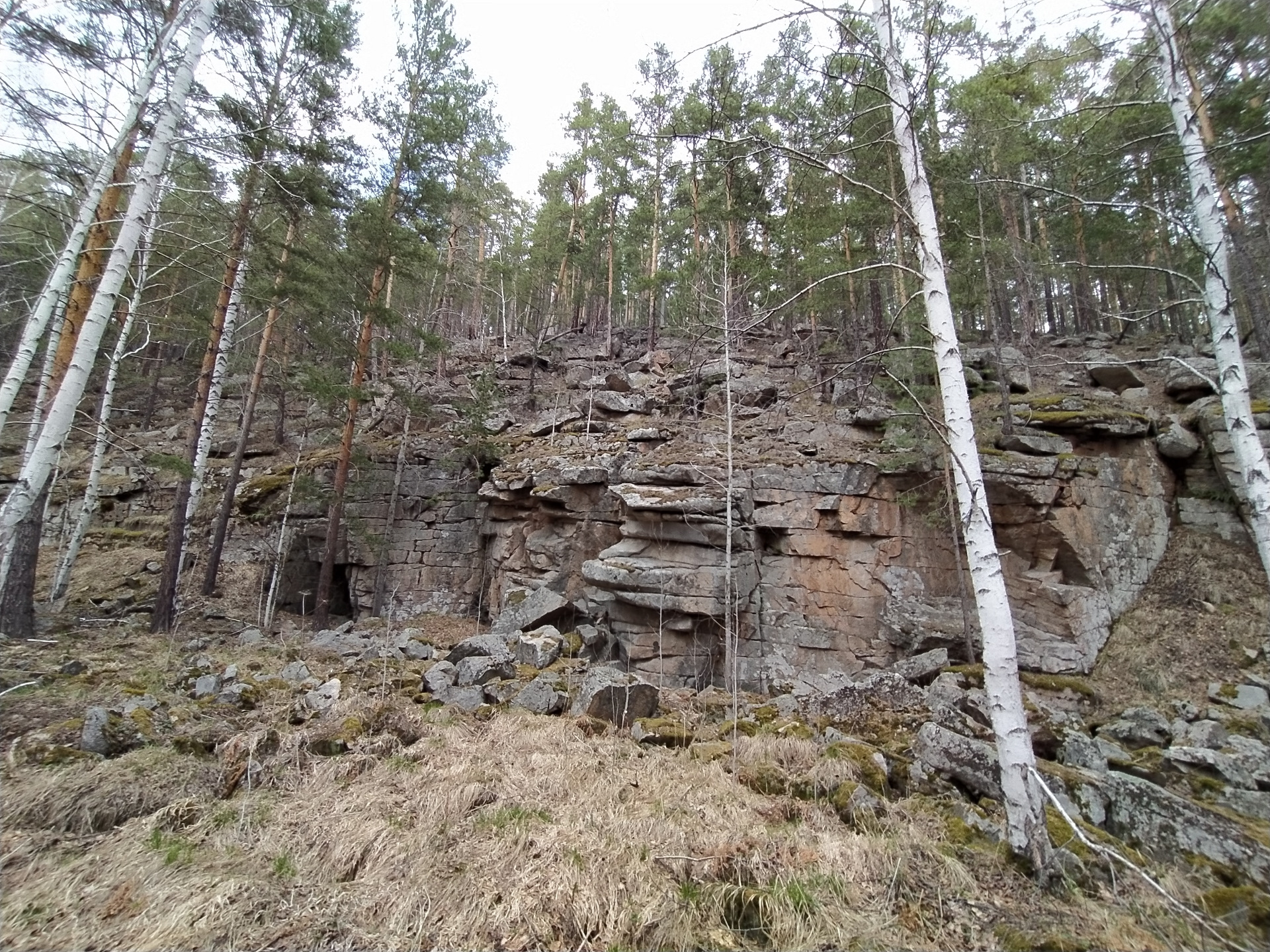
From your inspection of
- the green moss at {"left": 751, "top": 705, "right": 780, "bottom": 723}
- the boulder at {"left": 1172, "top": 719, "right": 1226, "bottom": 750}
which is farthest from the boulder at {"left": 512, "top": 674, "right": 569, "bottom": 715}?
the boulder at {"left": 1172, "top": 719, "right": 1226, "bottom": 750}

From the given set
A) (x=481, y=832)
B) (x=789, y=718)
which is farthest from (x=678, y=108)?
(x=481, y=832)

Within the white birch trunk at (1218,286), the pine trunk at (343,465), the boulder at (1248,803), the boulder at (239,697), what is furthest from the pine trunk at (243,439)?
the boulder at (1248,803)

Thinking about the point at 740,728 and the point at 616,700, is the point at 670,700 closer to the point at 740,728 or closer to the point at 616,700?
the point at 616,700

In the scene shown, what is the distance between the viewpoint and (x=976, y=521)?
4.02m

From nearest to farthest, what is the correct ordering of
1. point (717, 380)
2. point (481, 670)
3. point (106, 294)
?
point (106, 294)
point (481, 670)
point (717, 380)

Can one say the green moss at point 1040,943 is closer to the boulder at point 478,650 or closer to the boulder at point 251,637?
the boulder at point 478,650

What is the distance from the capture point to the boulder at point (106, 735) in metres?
4.17

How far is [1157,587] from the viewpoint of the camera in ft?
36.3

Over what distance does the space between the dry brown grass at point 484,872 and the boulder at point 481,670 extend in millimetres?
3089

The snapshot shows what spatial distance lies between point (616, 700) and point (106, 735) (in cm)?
496

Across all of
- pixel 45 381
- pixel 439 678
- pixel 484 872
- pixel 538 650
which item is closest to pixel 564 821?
pixel 484 872

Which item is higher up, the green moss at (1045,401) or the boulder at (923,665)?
the green moss at (1045,401)

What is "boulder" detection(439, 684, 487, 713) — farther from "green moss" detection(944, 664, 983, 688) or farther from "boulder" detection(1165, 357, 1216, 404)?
"boulder" detection(1165, 357, 1216, 404)

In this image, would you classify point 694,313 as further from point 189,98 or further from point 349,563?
point 349,563
